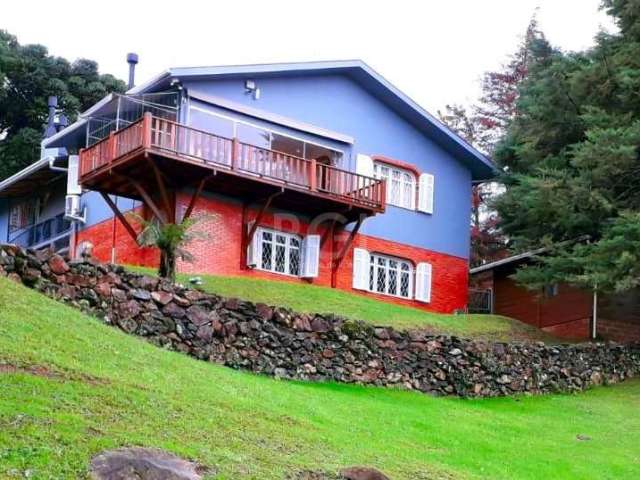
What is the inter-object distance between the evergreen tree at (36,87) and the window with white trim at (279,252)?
21.7 metres

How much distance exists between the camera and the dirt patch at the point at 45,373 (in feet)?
38.7

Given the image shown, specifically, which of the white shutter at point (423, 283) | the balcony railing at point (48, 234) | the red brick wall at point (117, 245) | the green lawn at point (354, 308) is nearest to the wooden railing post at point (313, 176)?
the green lawn at point (354, 308)

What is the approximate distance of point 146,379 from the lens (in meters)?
13.2

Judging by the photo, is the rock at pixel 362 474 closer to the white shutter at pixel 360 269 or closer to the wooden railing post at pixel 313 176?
the wooden railing post at pixel 313 176

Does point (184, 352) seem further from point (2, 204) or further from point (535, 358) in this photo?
point (2, 204)

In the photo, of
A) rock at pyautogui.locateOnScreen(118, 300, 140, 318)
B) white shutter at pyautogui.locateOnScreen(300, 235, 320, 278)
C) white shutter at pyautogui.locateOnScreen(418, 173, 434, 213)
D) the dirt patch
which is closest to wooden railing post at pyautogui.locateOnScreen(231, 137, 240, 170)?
white shutter at pyautogui.locateOnScreen(300, 235, 320, 278)

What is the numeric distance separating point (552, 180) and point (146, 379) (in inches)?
629

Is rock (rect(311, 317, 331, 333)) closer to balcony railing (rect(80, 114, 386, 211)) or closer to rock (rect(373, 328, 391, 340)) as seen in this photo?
rock (rect(373, 328, 391, 340))

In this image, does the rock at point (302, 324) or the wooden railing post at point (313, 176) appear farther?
the wooden railing post at point (313, 176)

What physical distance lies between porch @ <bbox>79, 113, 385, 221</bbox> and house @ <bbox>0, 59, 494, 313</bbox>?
0.13ft

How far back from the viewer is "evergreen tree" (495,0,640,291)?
968 inches

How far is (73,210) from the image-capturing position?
101 ft

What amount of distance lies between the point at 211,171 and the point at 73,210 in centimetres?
709

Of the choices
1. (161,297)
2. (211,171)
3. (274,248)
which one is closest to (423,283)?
(274,248)
